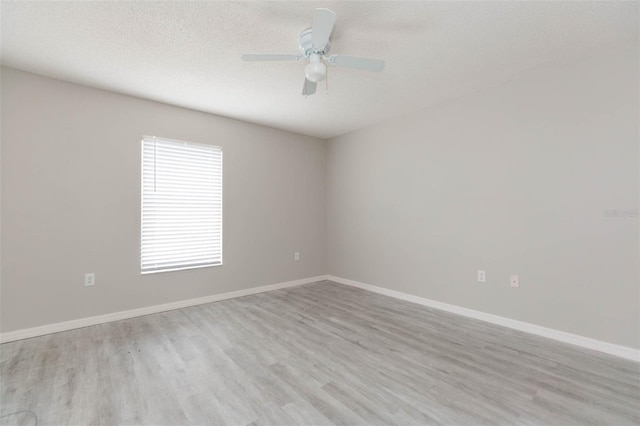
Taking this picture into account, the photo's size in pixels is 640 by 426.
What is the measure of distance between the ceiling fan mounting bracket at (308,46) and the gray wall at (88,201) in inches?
82.7

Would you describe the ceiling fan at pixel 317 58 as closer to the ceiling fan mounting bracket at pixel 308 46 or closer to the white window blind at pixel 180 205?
the ceiling fan mounting bracket at pixel 308 46

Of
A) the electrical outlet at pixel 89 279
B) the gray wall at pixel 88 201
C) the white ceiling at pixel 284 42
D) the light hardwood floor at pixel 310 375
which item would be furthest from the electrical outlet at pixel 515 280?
the electrical outlet at pixel 89 279

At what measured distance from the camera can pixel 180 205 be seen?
353 cm

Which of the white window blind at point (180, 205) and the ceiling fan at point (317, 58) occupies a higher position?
the ceiling fan at point (317, 58)

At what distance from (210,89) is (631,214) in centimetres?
388

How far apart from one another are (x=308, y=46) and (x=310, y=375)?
2.34 metres

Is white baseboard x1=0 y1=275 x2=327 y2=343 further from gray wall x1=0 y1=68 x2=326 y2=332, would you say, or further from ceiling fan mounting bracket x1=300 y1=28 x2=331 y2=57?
ceiling fan mounting bracket x1=300 y1=28 x2=331 y2=57

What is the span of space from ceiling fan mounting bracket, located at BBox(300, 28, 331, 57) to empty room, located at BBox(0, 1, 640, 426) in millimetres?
20

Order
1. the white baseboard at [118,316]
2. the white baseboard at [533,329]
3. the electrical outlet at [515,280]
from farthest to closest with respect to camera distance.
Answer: the electrical outlet at [515,280] → the white baseboard at [118,316] → the white baseboard at [533,329]

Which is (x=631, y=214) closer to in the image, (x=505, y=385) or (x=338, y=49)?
(x=505, y=385)

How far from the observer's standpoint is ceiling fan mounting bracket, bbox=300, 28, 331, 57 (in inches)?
79.7

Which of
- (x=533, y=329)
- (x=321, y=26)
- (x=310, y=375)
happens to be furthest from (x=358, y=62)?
(x=533, y=329)

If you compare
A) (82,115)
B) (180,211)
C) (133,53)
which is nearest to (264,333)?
(180,211)

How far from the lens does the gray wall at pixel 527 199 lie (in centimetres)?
230
